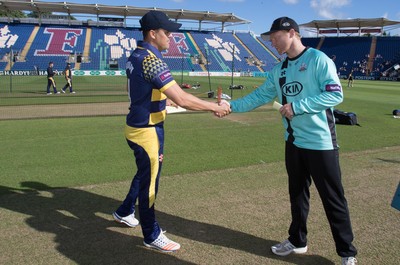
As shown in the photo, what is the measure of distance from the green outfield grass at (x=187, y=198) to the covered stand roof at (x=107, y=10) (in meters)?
40.8

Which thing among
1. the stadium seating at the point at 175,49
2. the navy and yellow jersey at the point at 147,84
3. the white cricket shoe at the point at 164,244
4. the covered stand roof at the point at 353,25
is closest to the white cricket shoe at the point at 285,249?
the white cricket shoe at the point at 164,244

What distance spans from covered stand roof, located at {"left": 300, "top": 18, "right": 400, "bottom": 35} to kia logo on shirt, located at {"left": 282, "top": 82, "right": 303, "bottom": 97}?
5837cm

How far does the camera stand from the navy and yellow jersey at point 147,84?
3.19 m

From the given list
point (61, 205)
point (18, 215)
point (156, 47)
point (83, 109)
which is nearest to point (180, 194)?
point (61, 205)

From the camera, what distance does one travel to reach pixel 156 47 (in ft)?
11.1

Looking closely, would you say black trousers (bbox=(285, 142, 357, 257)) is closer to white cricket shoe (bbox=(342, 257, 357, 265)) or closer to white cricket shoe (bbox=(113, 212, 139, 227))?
white cricket shoe (bbox=(342, 257, 357, 265))

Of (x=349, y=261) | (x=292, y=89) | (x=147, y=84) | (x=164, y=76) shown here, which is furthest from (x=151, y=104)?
(x=349, y=261)

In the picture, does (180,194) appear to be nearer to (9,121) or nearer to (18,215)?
(18,215)

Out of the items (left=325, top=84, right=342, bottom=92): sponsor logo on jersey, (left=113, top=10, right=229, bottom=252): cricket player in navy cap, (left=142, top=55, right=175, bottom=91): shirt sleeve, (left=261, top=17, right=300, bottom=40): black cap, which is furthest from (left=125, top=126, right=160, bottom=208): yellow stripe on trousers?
(left=325, top=84, right=342, bottom=92): sponsor logo on jersey

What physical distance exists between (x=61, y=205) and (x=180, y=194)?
163 cm

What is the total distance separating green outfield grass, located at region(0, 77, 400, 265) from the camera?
357cm

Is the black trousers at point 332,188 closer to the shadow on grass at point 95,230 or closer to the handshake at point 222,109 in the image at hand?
the shadow on grass at point 95,230

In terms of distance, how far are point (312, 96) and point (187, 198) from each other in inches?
98.7

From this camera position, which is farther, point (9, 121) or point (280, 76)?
point (9, 121)
